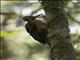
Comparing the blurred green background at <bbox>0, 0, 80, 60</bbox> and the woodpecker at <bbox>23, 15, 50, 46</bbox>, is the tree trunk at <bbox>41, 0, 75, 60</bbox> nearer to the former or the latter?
the woodpecker at <bbox>23, 15, 50, 46</bbox>

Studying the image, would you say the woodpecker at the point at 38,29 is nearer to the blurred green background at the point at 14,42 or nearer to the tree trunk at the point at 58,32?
the tree trunk at the point at 58,32

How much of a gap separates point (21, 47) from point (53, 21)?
7.86 feet

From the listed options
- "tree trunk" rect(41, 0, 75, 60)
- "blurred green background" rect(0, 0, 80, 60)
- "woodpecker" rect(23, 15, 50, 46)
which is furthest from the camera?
"blurred green background" rect(0, 0, 80, 60)

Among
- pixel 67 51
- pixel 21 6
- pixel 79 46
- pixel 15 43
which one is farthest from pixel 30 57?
pixel 67 51

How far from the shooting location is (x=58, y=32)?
1565mm

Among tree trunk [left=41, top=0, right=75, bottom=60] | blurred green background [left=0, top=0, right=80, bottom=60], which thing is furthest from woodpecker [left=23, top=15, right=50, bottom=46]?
blurred green background [left=0, top=0, right=80, bottom=60]

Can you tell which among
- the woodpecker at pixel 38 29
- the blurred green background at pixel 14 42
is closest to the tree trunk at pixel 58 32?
the woodpecker at pixel 38 29

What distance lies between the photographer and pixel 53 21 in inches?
62.3

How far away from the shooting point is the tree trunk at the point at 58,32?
1530 millimetres

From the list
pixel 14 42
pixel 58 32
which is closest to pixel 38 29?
pixel 58 32

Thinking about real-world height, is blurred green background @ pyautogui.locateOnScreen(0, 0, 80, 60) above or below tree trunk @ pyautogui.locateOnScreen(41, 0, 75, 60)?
below

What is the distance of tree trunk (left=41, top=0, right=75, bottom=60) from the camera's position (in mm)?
1530

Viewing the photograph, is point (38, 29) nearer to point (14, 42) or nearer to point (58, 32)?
point (58, 32)

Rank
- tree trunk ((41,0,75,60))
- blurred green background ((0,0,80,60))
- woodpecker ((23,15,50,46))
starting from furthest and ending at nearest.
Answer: blurred green background ((0,0,80,60)) → woodpecker ((23,15,50,46)) → tree trunk ((41,0,75,60))
